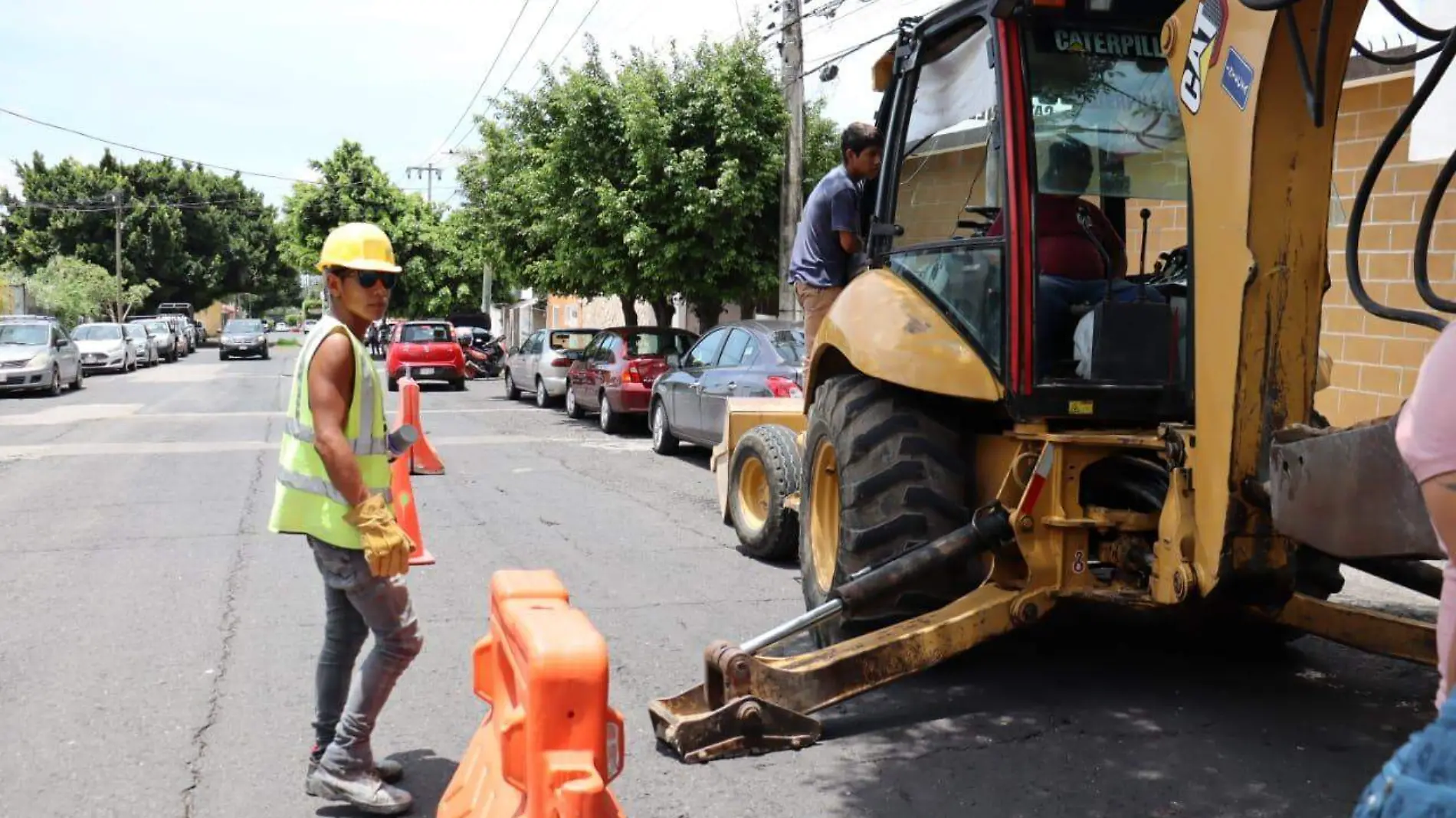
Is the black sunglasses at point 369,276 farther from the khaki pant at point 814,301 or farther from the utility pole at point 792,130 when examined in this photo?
the utility pole at point 792,130

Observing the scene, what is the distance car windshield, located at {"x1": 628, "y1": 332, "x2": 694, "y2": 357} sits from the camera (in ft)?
56.0

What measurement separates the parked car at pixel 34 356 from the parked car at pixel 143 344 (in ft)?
38.7

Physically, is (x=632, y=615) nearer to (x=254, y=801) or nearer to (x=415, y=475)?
(x=254, y=801)

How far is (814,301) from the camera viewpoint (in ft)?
22.9

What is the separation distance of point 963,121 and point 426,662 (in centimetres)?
343

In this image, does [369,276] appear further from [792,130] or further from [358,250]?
[792,130]

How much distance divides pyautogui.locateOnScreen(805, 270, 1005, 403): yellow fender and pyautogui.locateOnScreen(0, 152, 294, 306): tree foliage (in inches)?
2193

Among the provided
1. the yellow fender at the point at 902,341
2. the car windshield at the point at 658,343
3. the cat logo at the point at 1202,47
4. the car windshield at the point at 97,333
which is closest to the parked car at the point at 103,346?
the car windshield at the point at 97,333

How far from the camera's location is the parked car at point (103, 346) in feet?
105

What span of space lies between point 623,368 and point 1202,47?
13.5 metres

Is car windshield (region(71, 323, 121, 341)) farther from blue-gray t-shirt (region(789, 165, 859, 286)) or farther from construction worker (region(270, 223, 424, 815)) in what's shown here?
construction worker (region(270, 223, 424, 815))

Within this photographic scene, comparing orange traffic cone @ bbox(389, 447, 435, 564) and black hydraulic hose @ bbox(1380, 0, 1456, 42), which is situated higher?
black hydraulic hose @ bbox(1380, 0, 1456, 42)

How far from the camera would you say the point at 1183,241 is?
520 centimetres

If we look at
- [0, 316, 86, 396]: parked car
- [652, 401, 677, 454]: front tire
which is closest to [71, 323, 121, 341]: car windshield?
[0, 316, 86, 396]: parked car
